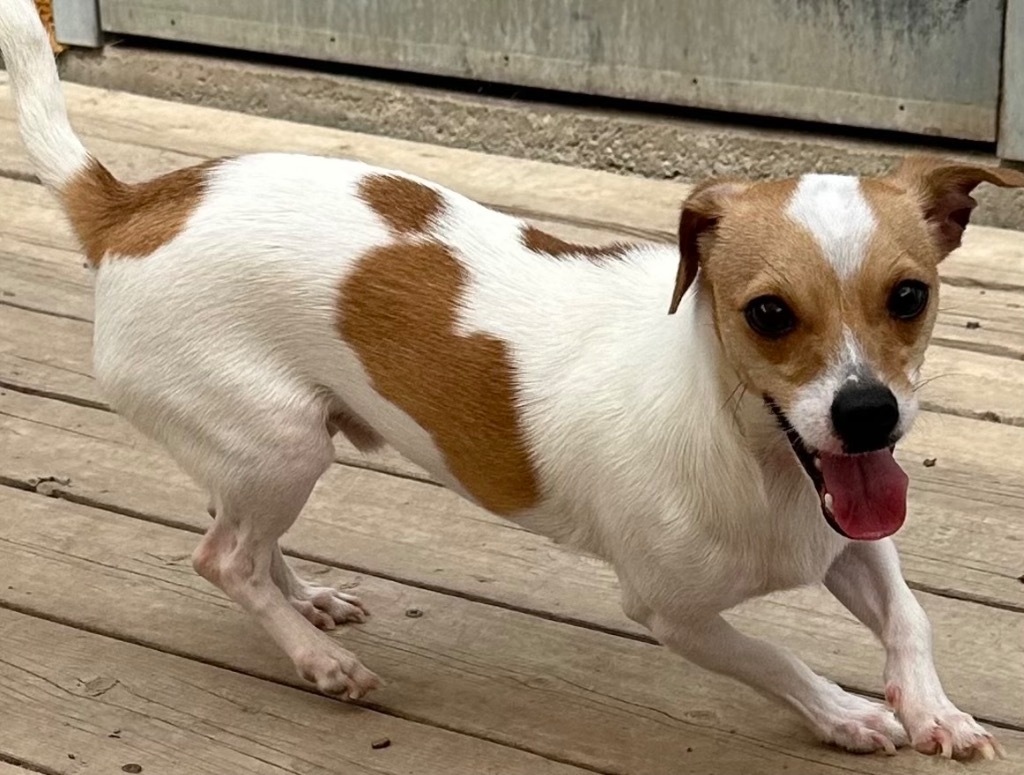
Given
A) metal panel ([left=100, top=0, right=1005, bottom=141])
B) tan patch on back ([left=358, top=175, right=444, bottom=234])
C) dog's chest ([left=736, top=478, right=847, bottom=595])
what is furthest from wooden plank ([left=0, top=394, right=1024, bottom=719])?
metal panel ([left=100, top=0, right=1005, bottom=141])

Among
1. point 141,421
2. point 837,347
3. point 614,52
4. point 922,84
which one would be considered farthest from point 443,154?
point 837,347

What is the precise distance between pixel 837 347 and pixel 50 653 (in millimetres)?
1327

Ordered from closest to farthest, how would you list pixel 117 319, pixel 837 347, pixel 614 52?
pixel 837 347 < pixel 117 319 < pixel 614 52

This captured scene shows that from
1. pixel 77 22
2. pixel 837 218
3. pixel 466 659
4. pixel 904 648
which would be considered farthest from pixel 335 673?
pixel 77 22

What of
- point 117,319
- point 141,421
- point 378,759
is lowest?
point 378,759

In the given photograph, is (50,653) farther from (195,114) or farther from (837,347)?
(195,114)

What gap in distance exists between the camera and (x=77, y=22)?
4.71 m

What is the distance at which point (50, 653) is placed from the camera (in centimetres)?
260

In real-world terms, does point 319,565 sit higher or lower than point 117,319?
lower

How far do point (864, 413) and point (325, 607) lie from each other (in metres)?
1.09

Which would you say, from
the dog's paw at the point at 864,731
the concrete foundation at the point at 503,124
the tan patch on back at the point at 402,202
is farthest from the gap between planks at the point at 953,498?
the concrete foundation at the point at 503,124

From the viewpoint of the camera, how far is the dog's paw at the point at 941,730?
2.15m

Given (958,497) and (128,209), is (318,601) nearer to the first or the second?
(128,209)

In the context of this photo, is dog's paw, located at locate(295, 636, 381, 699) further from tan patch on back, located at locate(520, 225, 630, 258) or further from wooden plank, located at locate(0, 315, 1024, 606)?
tan patch on back, located at locate(520, 225, 630, 258)
